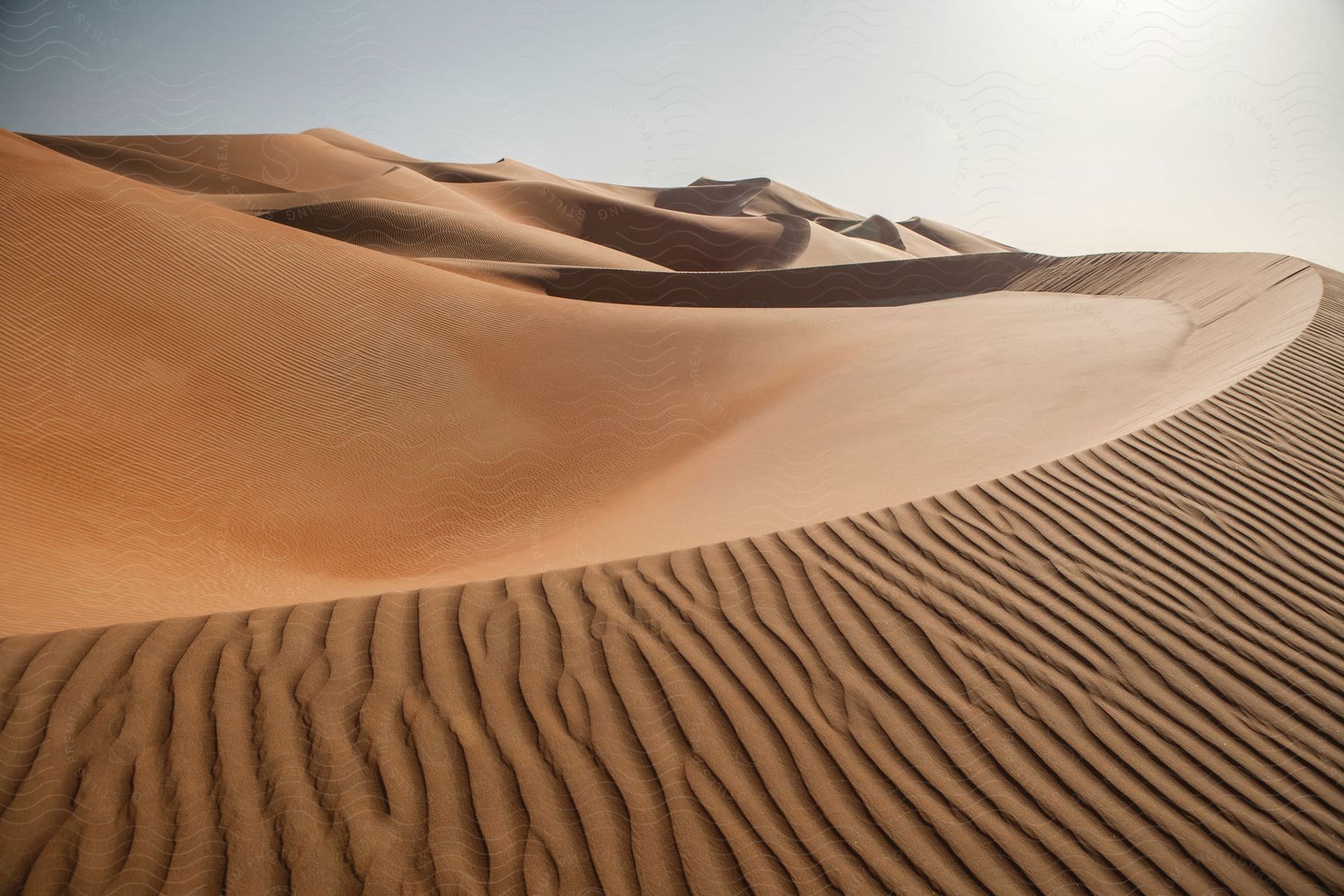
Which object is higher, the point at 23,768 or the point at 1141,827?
the point at 1141,827

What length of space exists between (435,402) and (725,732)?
540cm

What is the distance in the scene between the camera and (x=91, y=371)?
5.93m

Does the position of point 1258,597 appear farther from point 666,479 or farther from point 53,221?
point 53,221

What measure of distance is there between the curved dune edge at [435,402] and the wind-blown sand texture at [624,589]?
0.15 ft

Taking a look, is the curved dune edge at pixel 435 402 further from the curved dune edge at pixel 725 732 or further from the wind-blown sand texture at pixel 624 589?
the curved dune edge at pixel 725 732

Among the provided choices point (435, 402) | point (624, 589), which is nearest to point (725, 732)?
point (624, 589)

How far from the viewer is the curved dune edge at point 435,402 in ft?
15.9

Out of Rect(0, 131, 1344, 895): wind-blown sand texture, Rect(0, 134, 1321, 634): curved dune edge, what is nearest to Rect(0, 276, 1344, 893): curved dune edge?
Rect(0, 131, 1344, 895): wind-blown sand texture

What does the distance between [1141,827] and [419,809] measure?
7.09ft

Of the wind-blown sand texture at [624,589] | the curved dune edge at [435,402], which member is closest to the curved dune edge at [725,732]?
the wind-blown sand texture at [624,589]

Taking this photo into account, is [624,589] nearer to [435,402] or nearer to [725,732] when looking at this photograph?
[725,732]

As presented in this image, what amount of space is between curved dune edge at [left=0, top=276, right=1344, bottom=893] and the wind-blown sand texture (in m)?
0.01

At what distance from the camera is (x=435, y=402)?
704cm

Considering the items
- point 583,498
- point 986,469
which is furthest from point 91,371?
point 986,469
